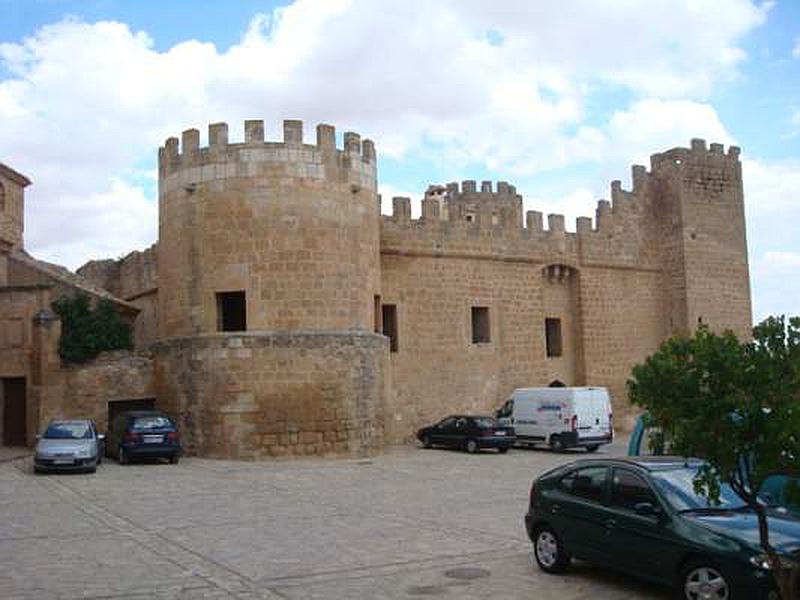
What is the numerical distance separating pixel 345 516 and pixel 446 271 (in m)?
15.9

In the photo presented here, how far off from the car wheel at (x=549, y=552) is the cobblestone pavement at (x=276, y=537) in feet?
0.42

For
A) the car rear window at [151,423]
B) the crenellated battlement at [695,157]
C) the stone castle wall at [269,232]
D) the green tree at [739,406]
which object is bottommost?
the car rear window at [151,423]

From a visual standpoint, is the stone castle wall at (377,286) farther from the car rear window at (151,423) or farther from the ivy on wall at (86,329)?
the ivy on wall at (86,329)

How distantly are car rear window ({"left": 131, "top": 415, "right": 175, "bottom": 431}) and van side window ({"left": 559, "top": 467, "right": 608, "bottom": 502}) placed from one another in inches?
535

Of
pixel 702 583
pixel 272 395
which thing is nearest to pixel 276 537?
pixel 702 583

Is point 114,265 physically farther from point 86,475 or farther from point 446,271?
point 86,475

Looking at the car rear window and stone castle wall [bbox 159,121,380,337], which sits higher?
stone castle wall [bbox 159,121,380,337]

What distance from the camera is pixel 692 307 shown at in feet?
108

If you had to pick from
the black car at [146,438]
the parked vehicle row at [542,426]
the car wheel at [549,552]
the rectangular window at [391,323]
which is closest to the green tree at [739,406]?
the car wheel at [549,552]

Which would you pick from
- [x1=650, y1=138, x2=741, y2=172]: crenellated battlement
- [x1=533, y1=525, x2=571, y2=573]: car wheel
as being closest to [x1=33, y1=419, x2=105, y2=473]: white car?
[x1=533, y1=525, x2=571, y2=573]: car wheel

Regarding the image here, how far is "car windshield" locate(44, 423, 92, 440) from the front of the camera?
65.2 ft

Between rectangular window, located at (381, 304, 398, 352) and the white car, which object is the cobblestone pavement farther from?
rectangular window, located at (381, 304, 398, 352)

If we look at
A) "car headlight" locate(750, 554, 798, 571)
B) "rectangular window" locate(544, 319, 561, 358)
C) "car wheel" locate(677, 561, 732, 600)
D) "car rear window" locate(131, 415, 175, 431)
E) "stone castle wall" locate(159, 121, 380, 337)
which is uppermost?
"stone castle wall" locate(159, 121, 380, 337)

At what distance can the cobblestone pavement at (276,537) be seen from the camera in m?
8.92
